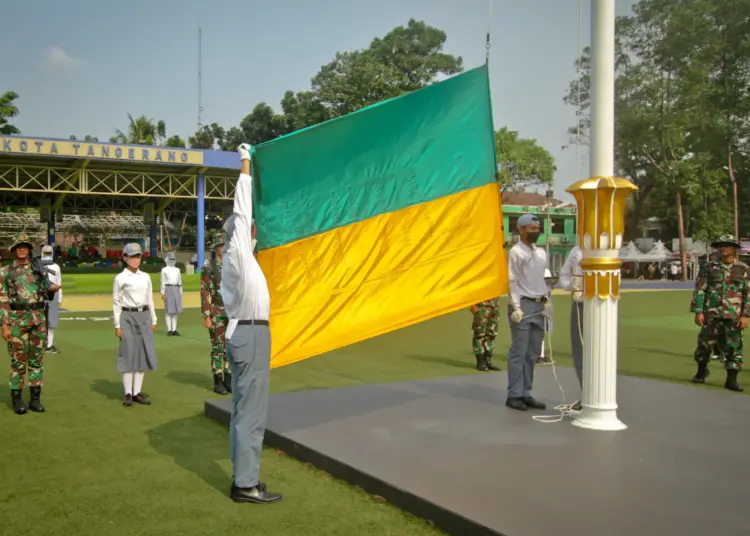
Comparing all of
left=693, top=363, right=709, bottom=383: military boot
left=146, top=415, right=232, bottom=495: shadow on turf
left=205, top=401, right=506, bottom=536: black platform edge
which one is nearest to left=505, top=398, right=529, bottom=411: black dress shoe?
left=205, top=401, right=506, bottom=536: black platform edge

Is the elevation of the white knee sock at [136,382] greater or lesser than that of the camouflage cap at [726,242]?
lesser

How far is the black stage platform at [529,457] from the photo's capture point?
149 inches

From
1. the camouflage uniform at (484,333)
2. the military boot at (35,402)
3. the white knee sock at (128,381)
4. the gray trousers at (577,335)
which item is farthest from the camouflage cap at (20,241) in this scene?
the camouflage uniform at (484,333)

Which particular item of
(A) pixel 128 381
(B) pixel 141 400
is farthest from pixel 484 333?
(A) pixel 128 381

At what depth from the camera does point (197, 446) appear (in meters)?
5.91

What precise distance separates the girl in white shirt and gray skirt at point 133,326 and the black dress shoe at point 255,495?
3.65m

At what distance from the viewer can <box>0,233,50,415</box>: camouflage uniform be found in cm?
734

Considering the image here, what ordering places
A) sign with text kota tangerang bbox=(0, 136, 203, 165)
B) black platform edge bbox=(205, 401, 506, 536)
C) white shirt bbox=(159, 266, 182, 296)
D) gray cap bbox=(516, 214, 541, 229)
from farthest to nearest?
sign with text kota tangerang bbox=(0, 136, 203, 165)
white shirt bbox=(159, 266, 182, 296)
gray cap bbox=(516, 214, 541, 229)
black platform edge bbox=(205, 401, 506, 536)

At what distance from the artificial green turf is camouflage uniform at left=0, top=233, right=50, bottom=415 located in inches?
903

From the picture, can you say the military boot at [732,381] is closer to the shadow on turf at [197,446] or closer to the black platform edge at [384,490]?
the black platform edge at [384,490]

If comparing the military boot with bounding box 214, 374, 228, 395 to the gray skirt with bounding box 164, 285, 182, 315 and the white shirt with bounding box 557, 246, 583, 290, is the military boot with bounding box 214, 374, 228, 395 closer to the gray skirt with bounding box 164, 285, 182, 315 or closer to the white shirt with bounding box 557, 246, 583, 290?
the white shirt with bounding box 557, 246, 583, 290

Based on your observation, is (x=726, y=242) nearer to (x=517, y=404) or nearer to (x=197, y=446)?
(x=517, y=404)

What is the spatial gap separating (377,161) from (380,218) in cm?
45

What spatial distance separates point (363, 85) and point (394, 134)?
138ft
